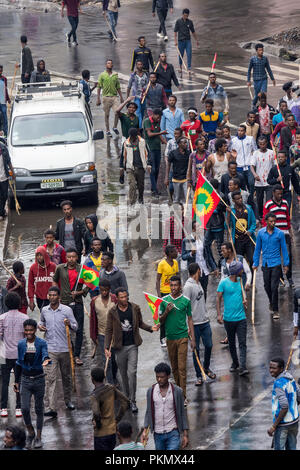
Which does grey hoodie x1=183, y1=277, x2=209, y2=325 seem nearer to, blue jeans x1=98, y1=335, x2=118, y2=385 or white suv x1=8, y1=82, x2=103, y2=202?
blue jeans x1=98, y1=335, x2=118, y2=385

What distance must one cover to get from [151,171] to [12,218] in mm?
2782

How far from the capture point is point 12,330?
14.8 meters

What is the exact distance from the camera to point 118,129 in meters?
28.8

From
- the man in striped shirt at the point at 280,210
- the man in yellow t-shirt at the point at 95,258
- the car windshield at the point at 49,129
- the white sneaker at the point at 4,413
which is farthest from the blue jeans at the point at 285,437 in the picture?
the car windshield at the point at 49,129

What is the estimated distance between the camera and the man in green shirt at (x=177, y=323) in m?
14.7

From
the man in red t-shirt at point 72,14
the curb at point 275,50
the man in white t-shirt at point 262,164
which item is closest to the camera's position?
the man in white t-shirt at point 262,164

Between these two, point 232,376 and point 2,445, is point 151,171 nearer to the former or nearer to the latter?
point 232,376

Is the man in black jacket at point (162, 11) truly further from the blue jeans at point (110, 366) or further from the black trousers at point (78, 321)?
the blue jeans at point (110, 366)

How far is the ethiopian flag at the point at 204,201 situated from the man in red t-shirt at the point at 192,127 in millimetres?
4597

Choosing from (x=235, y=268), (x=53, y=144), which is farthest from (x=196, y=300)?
(x=53, y=144)

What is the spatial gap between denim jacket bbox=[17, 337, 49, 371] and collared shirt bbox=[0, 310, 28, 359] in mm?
636

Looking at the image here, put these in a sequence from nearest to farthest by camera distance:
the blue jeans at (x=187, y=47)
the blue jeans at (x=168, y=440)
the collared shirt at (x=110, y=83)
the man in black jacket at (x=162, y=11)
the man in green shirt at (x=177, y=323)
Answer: the blue jeans at (x=168, y=440)
the man in green shirt at (x=177, y=323)
the collared shirt at (x=110, y=83)
the blue jeans at (x=187, y=47)
the man in black jacket at (x=162, y=11)

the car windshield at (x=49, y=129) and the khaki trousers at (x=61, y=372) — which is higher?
the car windshield at (x=49, y=129)

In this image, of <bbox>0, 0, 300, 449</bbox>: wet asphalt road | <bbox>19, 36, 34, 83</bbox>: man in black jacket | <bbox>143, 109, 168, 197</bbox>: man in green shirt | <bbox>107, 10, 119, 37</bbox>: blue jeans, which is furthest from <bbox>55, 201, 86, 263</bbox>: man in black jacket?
<bbox>107, 10, 119, 37</bbox>: blue jeans
